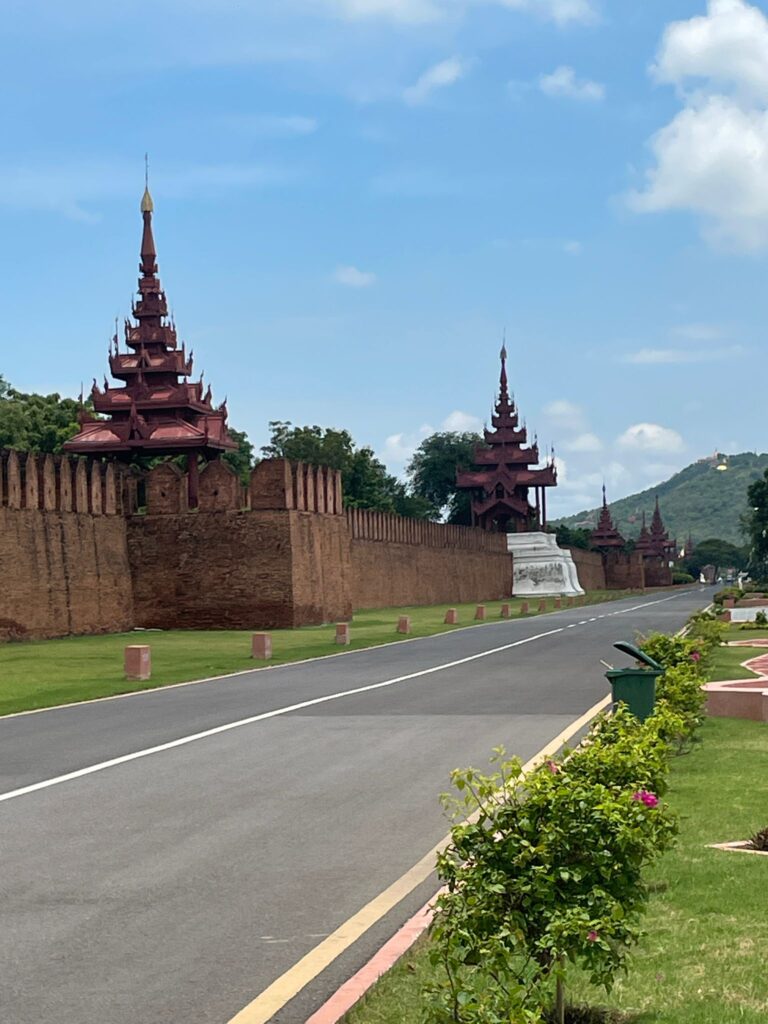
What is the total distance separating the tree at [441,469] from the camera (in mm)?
137750

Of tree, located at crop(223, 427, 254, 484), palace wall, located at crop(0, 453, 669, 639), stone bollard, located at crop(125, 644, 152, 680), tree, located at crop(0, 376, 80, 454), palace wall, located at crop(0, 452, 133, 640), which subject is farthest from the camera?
tree, located at crop(223, 427, 254, 484)

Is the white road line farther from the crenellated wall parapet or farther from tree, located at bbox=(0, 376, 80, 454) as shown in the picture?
tree, located at bbox=(0, 376, 80, 454)

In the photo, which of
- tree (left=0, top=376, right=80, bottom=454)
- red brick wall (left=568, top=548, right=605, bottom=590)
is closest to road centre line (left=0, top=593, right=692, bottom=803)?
tree (left=0, top=376, right=80, bottom=454)

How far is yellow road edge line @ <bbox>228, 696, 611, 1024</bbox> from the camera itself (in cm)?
552

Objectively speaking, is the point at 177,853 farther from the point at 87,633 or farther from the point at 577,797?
the point at 87,633

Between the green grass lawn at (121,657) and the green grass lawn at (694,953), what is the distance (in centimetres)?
1263

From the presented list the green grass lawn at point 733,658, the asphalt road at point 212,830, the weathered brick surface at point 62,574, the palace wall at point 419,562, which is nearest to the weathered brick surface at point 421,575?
the palace wall at point 419,562

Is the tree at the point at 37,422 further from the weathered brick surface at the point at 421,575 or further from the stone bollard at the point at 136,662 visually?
the stone bollard at the point at 136,662

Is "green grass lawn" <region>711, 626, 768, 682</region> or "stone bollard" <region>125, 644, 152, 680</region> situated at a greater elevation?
"stone bollard" <region>125, 644, 152, 680</region>

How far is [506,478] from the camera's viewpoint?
10012cm

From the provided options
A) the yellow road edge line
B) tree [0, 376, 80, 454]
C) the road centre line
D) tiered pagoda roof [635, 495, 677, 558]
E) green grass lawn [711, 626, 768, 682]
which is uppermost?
tree [0, 376, 80, 454]

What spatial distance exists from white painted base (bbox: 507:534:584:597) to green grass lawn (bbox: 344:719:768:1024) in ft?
280

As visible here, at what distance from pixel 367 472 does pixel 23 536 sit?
65.4 m

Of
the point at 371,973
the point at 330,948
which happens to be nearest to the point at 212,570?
the point at 330,948
